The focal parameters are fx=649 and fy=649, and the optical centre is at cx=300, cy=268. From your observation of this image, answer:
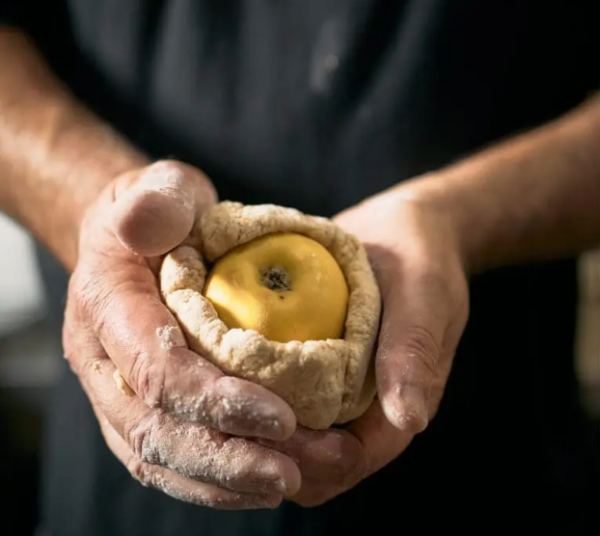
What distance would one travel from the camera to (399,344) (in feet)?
1.85

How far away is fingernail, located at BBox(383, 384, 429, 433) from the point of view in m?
0.53

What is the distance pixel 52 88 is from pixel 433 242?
596mm

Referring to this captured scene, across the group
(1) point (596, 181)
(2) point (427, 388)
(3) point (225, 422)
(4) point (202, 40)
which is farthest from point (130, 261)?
(1) point (596, 181)

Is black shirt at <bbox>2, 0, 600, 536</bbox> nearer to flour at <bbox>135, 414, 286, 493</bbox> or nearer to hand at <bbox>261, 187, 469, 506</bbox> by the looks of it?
hand at <bbox>261, 187, 469, 506</bbox>

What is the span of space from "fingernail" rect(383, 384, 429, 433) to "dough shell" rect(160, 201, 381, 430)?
0.05 meters

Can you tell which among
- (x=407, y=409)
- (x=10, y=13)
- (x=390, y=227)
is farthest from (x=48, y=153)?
(x=407, y=409)

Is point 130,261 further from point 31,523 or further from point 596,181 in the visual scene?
point 31,523

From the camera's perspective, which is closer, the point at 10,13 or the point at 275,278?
the point at 275,278

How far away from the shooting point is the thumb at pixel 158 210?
53 centimetres

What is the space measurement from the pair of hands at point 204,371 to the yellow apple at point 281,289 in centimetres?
5

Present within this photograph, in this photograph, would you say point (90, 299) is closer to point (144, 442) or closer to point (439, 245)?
point (144, 442)

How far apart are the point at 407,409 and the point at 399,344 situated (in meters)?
0.06

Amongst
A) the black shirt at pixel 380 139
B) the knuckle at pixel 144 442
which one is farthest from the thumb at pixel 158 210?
the black shirt at pixel 380 139

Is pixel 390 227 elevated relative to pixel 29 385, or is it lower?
elevated
